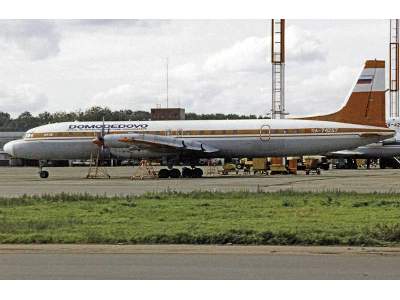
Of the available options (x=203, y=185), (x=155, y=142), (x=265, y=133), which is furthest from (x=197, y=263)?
(x=265, y=133)

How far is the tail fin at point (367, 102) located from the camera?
149ft

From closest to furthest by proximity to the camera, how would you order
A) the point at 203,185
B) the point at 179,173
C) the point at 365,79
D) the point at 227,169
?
the point at 203,185 → the point at 179,173 → the point at 365,79 → the point at 227,169

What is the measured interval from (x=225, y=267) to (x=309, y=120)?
116 feet

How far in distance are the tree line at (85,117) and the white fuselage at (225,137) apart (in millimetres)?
53309

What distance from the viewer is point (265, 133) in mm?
44562

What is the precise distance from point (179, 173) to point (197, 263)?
33948 millimetres

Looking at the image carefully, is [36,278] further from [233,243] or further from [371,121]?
[371,121]

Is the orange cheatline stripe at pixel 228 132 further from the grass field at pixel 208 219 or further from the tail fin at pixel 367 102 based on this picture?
the grass field at pixel 208 219

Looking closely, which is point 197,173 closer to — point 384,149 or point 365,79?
point 365,79

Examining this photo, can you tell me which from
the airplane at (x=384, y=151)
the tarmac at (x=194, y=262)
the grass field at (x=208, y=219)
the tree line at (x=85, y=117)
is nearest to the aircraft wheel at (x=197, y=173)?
the grass field at (x=208, y=219)

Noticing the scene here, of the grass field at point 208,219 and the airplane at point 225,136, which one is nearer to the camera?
the grass field at point 208,219

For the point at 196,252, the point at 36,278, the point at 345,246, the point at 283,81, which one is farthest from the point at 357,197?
the point at 283,81

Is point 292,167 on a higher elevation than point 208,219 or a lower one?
lower

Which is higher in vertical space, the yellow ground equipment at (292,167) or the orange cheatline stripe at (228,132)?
the orange cheatline stripe at (228,132)
